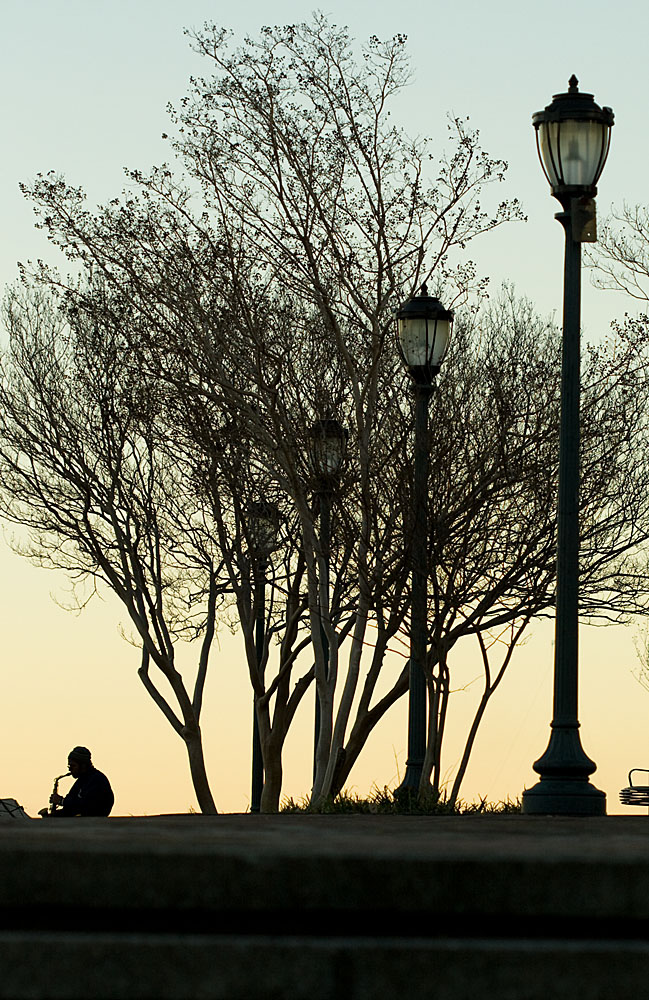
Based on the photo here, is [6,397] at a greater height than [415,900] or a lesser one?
greater

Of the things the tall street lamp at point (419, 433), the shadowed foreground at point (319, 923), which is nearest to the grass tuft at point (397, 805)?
the tall street lamp at point (419, 433)

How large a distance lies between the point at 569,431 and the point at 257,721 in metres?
16.1

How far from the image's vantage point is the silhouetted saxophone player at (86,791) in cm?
1770

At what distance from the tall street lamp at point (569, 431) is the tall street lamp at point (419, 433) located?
4.49 meters

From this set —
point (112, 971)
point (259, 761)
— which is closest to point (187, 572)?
point (259, 761)

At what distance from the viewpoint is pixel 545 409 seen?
22.9 metres

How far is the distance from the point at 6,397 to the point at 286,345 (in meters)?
7.35

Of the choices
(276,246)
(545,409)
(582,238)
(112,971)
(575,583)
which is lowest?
(112,971)

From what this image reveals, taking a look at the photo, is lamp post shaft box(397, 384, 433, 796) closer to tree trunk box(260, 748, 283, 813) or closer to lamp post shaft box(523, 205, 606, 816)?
lamp post shaft box(523, 205, 606, 816)

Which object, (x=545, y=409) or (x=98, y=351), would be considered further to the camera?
(x=98, y=351)

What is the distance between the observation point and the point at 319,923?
353cm

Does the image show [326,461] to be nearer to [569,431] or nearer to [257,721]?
[257,721]

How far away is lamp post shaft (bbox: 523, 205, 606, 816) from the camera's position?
11961 millimetres

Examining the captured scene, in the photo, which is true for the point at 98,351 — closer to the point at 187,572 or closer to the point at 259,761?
the point at 187,572
